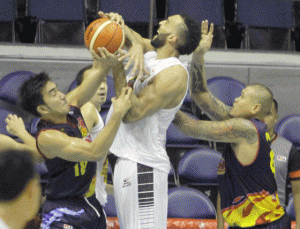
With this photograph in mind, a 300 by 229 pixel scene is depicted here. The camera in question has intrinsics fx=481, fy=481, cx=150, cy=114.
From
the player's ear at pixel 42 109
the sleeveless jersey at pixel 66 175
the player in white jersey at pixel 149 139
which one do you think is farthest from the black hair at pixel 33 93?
the player in white jersey at pixel 149 139

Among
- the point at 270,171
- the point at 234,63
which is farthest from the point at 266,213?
the point at 234,63

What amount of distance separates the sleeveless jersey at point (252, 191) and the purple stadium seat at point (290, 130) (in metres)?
2.01

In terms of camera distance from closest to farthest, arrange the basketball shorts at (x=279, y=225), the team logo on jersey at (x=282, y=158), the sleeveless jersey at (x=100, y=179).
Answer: the basketball shorts at (x=279, y=225)
the sleeveless jersey at (x=100, y=179)
the team logo on jersey at (x=282, y=158)

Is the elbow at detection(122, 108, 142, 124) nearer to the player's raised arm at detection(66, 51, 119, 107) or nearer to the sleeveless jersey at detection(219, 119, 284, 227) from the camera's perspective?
the player's raised arm at detection(66, 51, 119, 107)

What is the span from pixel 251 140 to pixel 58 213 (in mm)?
1391

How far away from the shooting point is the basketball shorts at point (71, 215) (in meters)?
3.10

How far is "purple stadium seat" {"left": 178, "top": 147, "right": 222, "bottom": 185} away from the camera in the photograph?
4.95 meters

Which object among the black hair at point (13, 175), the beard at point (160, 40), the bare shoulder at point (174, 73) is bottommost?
the bare shoulder at point (174, 73)

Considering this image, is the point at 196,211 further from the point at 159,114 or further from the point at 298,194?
the point at 159,114

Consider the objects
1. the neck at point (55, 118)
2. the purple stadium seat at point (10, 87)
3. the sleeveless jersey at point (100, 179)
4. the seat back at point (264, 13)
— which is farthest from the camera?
the seat back at point (264, 13)

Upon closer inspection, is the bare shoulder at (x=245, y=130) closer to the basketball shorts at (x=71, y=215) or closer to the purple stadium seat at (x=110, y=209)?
the basketball shorts at (x=71, y=215)

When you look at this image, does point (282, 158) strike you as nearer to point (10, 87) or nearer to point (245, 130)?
point (245, 130)

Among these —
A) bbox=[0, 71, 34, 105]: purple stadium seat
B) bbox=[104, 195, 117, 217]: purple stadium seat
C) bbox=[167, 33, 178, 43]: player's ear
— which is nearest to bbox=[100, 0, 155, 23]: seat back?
bbox=[0, 71, 34, 105]: purple stadium seat

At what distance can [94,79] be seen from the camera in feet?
11.0
